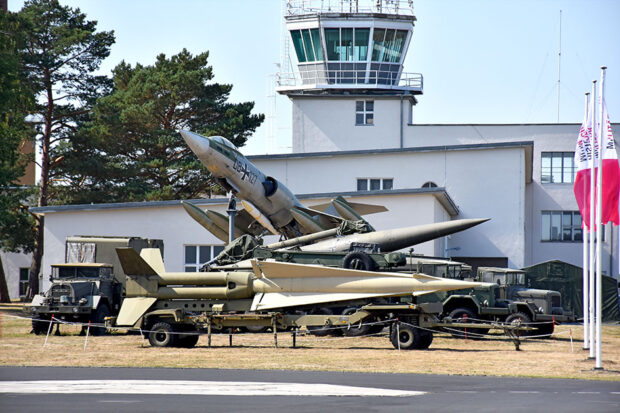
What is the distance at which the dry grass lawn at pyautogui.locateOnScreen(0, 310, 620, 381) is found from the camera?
15859 mm

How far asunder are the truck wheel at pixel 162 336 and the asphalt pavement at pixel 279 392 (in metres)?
5.08

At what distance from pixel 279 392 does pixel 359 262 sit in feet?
31.2

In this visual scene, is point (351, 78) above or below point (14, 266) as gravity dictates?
above

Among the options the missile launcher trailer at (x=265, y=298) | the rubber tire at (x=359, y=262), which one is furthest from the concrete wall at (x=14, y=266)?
the rubber tire at (x=359, y=262)

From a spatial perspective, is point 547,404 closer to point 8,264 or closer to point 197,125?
point 197,125

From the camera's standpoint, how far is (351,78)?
150 ft

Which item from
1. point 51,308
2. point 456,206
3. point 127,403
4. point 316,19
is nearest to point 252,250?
point 51,308

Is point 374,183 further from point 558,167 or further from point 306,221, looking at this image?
point 306,221

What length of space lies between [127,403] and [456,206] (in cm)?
2861

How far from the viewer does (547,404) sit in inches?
434

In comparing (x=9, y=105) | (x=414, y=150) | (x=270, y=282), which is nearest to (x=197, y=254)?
(x=9, y=105)

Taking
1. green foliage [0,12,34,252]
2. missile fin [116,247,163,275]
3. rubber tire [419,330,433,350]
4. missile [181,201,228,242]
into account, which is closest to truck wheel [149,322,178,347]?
missile fin [116,247,163,275]

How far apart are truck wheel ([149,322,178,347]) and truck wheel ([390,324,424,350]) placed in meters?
4.98

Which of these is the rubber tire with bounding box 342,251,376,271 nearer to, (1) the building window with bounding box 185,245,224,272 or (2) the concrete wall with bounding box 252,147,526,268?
(1) the building window with bounding box 185,245,224,272
